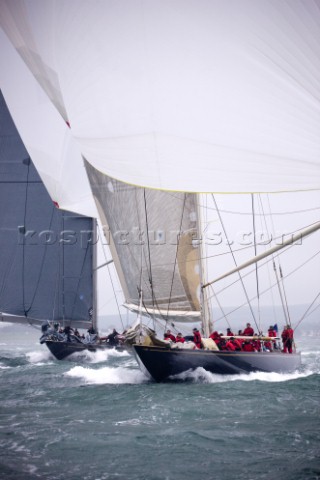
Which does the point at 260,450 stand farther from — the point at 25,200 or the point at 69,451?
the point at 25,200

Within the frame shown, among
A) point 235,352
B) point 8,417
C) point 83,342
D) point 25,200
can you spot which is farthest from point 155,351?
point 25,200

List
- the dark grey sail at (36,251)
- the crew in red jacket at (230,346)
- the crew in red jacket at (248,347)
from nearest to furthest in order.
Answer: the crew in red jacket at (230,346) → the crew in red jacket at (248,347) → the dark grey sail at (36,251)

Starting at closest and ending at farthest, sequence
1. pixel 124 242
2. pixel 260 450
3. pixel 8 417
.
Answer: pixel 260 450
pixel 8 417
pixel 124 242

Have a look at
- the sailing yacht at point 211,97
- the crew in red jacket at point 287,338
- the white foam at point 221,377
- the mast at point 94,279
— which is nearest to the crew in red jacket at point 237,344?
the white foam at point 221,377

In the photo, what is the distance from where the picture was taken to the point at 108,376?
18.6m

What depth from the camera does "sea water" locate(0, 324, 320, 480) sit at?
7.91 meters

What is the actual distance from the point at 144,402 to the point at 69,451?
428cm

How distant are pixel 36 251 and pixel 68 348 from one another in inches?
302

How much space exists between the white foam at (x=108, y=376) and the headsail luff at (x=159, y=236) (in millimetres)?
2488

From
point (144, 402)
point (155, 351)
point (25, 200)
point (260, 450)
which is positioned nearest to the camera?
point (260, 450)

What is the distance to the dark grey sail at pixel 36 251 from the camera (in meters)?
32.2

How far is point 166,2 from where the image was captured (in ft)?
24.4

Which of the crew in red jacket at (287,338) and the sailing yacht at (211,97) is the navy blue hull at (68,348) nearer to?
the crew in red jacket at (287,338)

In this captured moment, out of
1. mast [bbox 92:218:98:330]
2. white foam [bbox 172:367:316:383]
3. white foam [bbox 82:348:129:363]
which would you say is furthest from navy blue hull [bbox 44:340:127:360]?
white foam [bbox 172:367:316:383]
